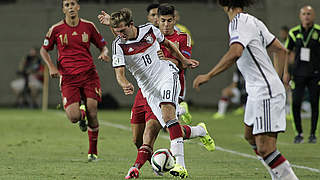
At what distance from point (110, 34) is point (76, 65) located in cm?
1623

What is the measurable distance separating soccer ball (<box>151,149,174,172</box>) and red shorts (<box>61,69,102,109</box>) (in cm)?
282

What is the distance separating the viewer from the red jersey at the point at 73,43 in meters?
10.5

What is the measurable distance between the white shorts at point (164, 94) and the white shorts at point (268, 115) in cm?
174

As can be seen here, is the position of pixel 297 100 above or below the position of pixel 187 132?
below

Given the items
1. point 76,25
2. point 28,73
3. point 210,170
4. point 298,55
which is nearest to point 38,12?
point 28,73

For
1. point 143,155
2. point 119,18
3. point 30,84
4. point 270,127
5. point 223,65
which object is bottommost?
point 30,84

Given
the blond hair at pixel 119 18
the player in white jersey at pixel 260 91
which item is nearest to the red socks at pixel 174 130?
the blond hair at pixel 119 18

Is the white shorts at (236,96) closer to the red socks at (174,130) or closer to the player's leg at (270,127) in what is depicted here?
the red socks at (174,130)

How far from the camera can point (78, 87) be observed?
1041cm

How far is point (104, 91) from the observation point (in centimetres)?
2652

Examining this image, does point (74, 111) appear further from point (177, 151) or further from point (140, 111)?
point (177, 151)

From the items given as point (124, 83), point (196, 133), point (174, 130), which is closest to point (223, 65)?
point (124, 83)

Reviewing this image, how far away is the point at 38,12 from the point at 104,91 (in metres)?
4.01

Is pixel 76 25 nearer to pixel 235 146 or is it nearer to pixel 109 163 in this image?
pixel 109 163
